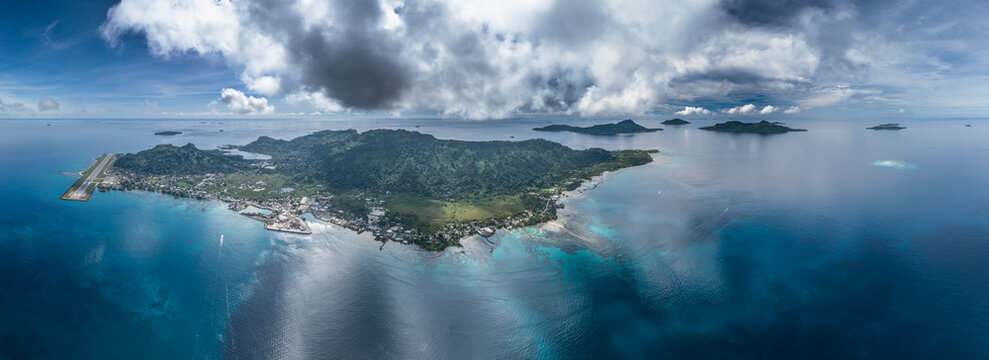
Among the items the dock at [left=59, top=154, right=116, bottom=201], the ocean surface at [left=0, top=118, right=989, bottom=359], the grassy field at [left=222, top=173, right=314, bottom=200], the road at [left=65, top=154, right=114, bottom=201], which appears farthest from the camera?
the grassy field at [left=222, top=173, right=314, bottom=200]

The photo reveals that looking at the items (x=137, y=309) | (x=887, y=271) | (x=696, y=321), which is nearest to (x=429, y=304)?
(x=696, y=321)

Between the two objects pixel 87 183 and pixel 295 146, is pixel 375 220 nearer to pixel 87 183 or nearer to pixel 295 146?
pixel 87 183

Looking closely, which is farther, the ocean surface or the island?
the island

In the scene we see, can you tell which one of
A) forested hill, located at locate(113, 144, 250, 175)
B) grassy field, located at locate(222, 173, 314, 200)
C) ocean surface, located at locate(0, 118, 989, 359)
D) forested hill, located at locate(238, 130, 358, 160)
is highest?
forested hill, located at locate(238, 130, 358, 160)

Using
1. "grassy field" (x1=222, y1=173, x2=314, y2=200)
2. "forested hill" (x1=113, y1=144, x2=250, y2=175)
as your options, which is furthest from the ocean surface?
"forested hill" (x1=113, y1=144, x2=250, y2=175)

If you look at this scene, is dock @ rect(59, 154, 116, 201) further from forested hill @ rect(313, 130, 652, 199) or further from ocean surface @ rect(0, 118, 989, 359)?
forested hill @ rect(313, 130, 652, 199)

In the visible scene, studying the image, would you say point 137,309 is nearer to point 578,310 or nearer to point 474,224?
point 474,224
